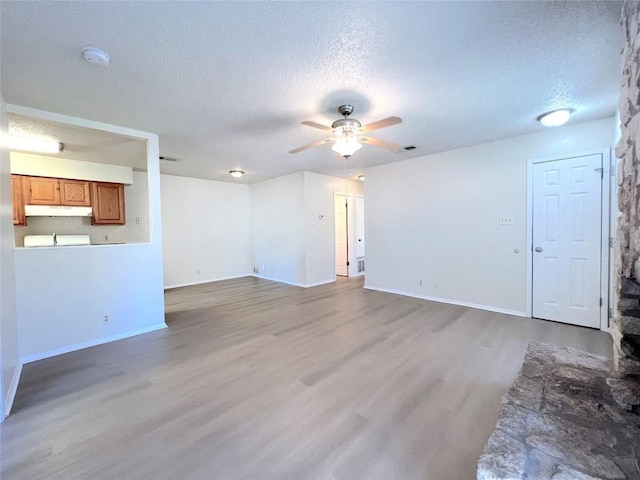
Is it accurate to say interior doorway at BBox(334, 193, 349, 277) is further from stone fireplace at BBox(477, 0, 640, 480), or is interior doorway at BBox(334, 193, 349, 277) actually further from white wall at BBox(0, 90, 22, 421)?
white wall at BBox(0, 90, 22, 421)

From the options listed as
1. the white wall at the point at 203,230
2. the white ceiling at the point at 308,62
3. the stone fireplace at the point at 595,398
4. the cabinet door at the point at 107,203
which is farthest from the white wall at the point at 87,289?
the stone fireplace at the point at 595,398

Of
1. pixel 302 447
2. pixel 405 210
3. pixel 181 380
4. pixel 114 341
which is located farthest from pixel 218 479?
pixel 405 210

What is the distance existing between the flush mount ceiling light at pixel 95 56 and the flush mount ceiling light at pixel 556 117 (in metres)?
4.16

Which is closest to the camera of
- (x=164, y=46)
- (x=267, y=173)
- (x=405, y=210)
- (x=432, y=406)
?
(x=164, y=46)

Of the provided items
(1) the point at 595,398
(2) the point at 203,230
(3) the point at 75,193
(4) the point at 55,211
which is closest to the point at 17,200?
(4) the point at 55,211

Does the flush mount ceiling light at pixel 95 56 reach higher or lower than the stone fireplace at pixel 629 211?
higher

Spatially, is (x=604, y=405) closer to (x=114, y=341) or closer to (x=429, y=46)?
(x=429, y=46)

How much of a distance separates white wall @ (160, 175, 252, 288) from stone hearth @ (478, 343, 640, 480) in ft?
20.9

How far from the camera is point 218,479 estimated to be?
1.43 metres

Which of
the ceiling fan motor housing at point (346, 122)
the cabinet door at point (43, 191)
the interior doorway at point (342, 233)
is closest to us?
the ceiling fan motor housing at point (346, 122)

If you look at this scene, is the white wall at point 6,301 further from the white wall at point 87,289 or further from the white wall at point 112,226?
the white wall at point 112,226

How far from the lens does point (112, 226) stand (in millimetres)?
5562

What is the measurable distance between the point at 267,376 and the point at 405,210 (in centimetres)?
378

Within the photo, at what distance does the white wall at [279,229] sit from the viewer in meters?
6.01
